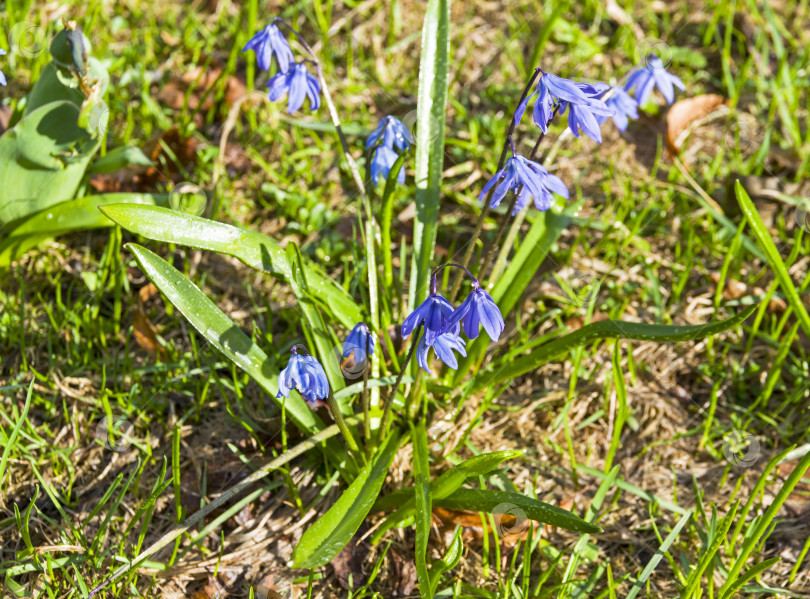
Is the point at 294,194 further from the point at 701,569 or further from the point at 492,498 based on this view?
the point at 701,569

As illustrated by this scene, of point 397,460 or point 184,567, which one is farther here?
point 397,460

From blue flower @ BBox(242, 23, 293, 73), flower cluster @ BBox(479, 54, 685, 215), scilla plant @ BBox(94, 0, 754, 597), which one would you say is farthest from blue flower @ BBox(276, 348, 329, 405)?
blue flower @ BBox(242, 23, 293, 73)

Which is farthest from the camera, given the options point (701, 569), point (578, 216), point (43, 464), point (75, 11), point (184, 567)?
point (75, 11)

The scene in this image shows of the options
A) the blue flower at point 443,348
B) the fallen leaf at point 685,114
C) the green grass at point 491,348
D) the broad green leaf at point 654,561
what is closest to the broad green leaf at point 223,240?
the green grass at point 491,348

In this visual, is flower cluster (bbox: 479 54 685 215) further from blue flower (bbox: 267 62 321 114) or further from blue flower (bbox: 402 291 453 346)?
blue flower (bbox: 267 62 321 114)

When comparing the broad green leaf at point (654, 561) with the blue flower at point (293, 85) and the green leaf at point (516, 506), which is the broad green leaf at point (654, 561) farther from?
the blue flower at point (293, 85)

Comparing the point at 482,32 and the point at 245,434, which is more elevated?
the point at 482,32

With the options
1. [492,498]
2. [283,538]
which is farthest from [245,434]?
[492,498]

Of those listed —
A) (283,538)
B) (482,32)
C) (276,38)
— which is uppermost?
(276,38)

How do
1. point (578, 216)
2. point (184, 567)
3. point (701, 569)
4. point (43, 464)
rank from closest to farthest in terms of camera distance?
point (701, 569) < point (184, 567) < point (43, 464) < point (578, 216)
